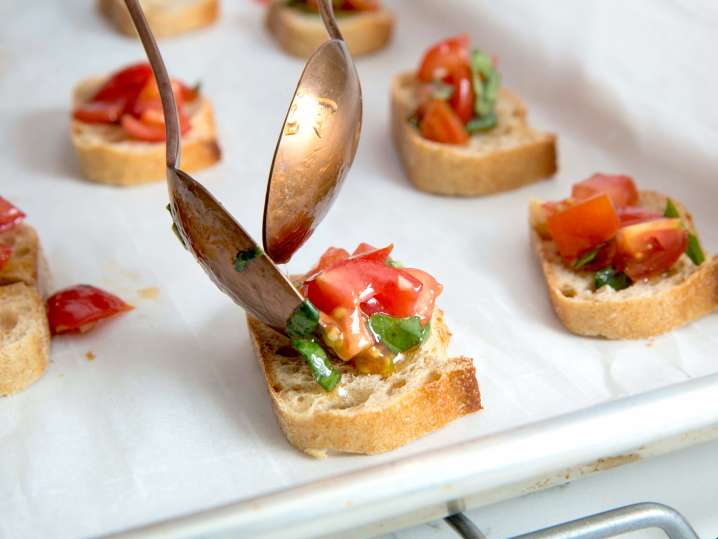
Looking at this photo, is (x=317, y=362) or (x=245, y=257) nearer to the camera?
(x=245, y=257)

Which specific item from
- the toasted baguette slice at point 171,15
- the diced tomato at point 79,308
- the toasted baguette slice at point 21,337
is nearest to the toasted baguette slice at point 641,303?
the diced tomato at point 79,308

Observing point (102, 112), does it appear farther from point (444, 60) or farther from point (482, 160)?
point (482, 160)

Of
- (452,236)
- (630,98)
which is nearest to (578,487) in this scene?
(452,236)

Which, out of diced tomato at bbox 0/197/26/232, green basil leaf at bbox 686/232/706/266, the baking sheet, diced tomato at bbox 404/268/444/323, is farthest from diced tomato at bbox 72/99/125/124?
green basil leaf at bbox 686/232/706/266

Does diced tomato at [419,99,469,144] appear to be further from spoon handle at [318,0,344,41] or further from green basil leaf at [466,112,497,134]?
spoon handle at [318,0,344,41]

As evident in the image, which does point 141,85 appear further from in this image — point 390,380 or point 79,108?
point 390,380

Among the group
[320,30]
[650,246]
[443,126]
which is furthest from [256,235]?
[320,30]

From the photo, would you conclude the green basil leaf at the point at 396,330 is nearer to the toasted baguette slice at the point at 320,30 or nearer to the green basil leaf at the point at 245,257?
the green basil leaf at the point at 245,257
